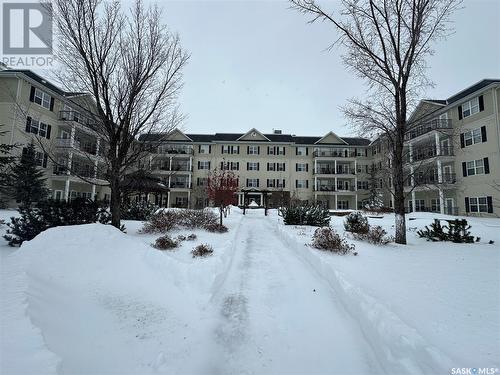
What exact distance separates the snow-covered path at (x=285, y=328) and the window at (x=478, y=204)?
25.9 m

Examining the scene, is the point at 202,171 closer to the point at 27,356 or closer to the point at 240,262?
the point at 240,262

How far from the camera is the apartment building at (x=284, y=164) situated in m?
44.2

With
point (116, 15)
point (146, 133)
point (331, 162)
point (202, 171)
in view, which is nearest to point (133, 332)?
point (146, 133)

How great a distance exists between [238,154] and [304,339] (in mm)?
42496

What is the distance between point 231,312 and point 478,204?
29567 millimetres

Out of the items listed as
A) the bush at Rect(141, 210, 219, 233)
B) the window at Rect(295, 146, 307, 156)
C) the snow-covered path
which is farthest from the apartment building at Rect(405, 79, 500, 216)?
the snow-covered path

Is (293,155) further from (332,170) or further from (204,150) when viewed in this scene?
(204,150)

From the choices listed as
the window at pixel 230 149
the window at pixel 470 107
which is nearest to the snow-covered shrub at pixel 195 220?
the window at pixel 470 107

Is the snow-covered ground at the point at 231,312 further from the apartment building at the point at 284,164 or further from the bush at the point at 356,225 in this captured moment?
the apartment building at the point at 284,164

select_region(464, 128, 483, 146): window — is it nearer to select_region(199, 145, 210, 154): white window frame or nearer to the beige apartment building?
the beige apartment building

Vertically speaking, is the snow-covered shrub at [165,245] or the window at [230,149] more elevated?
the window at [230,149]

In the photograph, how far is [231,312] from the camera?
4551 millimetres

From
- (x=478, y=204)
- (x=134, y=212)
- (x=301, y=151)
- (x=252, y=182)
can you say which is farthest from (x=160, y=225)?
(x=301, y=151)

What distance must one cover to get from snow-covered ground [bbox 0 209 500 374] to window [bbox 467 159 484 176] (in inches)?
889
